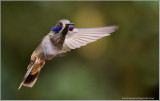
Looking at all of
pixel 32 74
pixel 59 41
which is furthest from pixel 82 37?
pixel 32 74

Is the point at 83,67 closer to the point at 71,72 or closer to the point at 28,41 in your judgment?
the point at 71,72

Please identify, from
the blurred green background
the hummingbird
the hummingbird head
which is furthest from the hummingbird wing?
the blurred green background

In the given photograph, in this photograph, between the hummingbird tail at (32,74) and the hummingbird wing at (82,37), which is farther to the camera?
the hummingbird tail at (32,74)

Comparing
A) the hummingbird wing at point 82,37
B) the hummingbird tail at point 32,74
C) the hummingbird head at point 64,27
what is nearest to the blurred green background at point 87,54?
the hummingbird tail at point 32,74

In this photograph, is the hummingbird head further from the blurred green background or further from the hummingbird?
the blurred green background

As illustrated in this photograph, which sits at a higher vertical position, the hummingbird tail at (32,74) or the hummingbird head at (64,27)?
the hummingbird head at (64,27)

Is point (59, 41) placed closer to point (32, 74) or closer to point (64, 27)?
point (64, 27)

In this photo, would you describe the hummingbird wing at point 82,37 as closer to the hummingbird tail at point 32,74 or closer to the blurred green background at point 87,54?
the hummingbird tail at point 32,74
